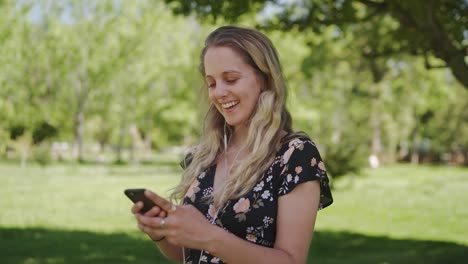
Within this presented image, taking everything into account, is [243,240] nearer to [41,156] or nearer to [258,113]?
[258,113]

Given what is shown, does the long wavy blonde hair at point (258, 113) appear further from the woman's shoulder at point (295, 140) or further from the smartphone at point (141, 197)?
the smartphone at point (141, 197)

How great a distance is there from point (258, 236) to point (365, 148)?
23.0 metres

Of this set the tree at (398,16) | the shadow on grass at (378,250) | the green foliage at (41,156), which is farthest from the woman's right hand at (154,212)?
the green foliage at (41,156)

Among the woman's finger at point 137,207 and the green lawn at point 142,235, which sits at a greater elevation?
the woman's finger at point 137,207

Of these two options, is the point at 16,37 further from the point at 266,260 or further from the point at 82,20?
the point at 266,260

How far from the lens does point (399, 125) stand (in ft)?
186

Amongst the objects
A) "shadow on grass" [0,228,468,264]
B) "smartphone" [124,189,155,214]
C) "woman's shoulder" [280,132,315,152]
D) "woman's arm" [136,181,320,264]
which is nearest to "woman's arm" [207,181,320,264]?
"woman's arm" [136,181,320,264]

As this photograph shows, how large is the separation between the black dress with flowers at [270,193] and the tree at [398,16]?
6331 millimetres

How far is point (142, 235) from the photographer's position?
15289 mm

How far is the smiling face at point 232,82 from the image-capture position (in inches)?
91.7

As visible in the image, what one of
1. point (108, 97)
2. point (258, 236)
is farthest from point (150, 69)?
point (258, 236)

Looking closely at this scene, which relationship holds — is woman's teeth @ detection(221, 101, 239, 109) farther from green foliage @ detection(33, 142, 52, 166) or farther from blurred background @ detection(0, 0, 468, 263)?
green foliage @ detection(33, 142, 52, 166)

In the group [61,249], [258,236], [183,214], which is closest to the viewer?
[183,214]

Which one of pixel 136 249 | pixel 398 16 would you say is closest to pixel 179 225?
pixel 398 16
